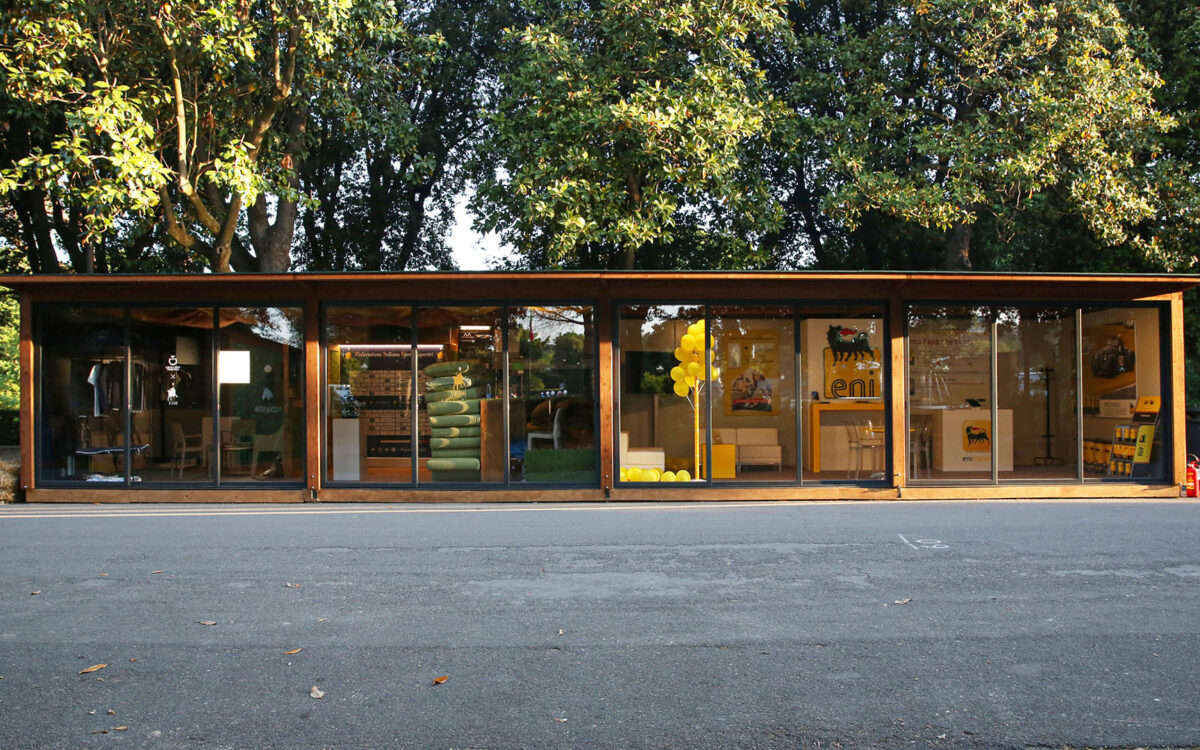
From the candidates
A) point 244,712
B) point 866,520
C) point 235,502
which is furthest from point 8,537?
point 866,520

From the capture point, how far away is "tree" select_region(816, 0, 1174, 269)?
1545 cm

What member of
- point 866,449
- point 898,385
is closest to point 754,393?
point 866,449

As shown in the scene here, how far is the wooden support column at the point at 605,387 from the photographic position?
1191 centimetres

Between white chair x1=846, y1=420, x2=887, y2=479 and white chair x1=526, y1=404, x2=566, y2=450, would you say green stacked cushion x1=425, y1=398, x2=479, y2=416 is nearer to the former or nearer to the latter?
white chair x1=526, y1=404, x2=566, y2=450

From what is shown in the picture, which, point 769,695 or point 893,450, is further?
point 893,450

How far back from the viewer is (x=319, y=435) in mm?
12047

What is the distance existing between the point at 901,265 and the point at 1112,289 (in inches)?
368

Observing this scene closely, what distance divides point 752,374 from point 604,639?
7.83 metres

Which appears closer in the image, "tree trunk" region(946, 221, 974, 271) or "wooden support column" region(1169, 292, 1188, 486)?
"wooden support column" region(1169, 292, 1188, 486)

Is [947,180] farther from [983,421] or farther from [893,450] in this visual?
[893,450]

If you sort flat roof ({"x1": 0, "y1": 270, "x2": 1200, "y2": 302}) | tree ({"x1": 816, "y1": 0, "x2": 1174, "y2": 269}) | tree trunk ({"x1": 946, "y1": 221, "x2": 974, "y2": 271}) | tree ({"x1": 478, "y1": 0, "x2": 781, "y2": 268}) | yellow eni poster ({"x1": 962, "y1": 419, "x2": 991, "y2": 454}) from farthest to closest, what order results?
tree trunk ({"x1": 946, "y1": 221, "x2": 974, "y2": 271}), tree ({"x1": 816, "y1": 0, "x2": 1174, "y2": 269}), tree ({"x1": 478, "y1": 0, "x2": 781, "y2": 268}), yellow eni poster ({"x1": 962, "y1": 419, "x2": 991, "y2": 454}), flat roof ({"x1": 0, "y1": 270, "x2": 1200, "y2": 302})

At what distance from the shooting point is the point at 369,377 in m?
12.3

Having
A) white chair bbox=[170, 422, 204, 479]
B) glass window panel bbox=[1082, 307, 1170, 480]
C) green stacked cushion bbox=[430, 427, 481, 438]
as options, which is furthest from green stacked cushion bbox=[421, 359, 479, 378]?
glass window panel bbox=[1082, 307, 1170, 480]

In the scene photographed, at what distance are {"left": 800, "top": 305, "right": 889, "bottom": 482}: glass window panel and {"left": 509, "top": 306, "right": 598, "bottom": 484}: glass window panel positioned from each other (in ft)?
9.85
